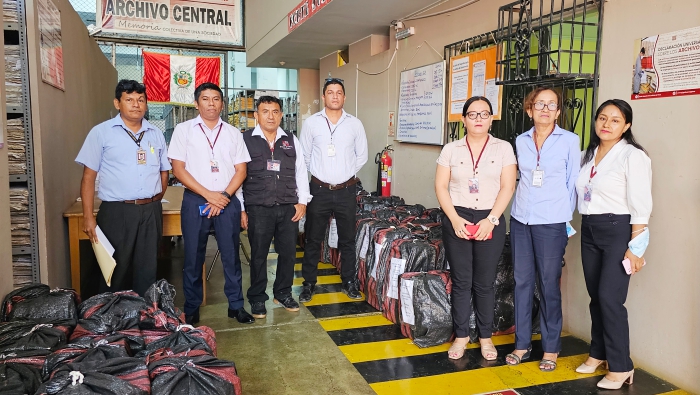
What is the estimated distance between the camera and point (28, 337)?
1921 mm

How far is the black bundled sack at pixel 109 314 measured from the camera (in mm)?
2193

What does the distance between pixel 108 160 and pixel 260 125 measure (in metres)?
0.98

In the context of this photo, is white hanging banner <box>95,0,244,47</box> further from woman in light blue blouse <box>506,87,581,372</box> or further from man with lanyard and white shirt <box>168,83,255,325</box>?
woman in light blue blouse <box>506,87,581,372</box>

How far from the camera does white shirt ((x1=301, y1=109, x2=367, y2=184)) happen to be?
376cm

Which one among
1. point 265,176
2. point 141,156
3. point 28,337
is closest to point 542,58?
point 265,176

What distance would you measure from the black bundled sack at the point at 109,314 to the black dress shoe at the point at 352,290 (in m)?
1.89

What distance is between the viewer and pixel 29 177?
285cm

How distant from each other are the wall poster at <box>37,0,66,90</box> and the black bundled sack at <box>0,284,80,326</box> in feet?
4.49

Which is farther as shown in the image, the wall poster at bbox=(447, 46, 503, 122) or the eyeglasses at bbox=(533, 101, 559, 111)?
the wall poster at bbox=(447, 46, 503, 122)

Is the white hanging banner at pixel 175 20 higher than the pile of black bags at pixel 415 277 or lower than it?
higher

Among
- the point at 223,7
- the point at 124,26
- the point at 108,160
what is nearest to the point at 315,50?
the point at 223,7

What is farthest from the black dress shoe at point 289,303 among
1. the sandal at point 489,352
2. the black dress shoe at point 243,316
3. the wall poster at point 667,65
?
the wall poster at point 667,65

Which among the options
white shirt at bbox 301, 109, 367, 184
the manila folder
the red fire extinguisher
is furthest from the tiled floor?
the red fire extinguisher

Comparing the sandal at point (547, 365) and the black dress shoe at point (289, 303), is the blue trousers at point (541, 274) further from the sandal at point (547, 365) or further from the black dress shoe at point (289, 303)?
the black dress shoe at point (289, 303)
